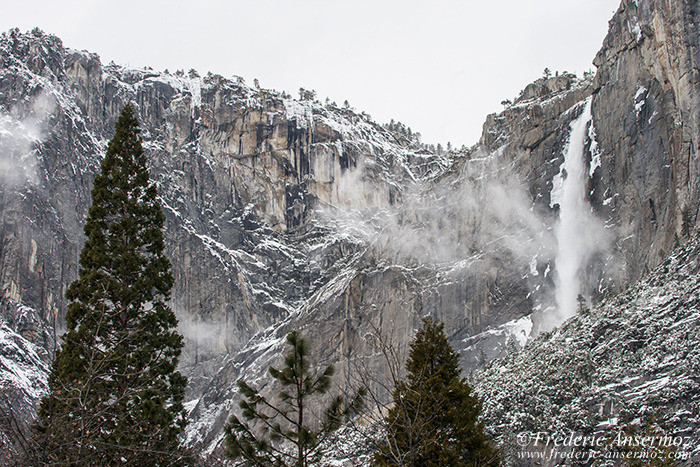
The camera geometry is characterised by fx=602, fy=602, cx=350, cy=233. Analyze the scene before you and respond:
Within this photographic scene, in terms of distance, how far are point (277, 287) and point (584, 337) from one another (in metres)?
94.6

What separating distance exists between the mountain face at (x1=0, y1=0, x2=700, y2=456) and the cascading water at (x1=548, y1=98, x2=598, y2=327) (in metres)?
0.27

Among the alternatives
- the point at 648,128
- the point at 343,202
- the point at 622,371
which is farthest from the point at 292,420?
the point at 343,202

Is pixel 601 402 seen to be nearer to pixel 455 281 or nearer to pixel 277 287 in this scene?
pixel 455 281

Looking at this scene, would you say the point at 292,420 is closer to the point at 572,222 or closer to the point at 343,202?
the point at 572,222

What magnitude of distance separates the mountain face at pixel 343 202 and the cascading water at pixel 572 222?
10.6 inches

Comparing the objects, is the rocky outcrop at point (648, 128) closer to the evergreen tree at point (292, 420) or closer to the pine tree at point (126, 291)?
the pine tree at point (126, 291)

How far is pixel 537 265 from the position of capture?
79.7 metres

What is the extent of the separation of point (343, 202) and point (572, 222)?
Answer: 72.4 m

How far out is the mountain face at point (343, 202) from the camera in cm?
6438

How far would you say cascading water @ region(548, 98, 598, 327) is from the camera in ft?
236

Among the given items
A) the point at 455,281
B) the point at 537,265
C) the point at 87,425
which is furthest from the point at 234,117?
the point at 87,425

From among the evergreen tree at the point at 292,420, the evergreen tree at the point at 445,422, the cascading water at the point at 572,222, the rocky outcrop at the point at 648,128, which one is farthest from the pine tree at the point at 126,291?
the cascading water at the point at 572,222

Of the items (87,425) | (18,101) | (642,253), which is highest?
(18,101)

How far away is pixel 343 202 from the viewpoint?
463 ft
